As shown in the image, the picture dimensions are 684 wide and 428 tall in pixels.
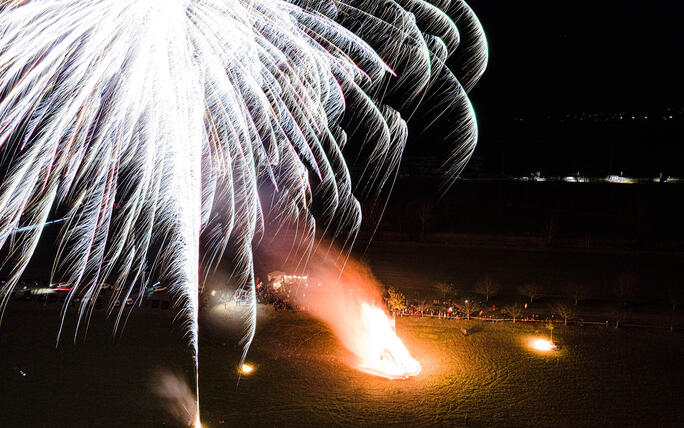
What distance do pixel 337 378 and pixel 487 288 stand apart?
28.6 feet

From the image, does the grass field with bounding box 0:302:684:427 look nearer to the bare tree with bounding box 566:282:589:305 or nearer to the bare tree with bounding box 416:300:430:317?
the bare tree with bounding box 416:300:430:317

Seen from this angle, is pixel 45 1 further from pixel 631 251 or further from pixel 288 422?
pixel 631 251

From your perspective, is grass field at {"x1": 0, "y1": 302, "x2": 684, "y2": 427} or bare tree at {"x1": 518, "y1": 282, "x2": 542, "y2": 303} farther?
bare tree at {"x1": 518, "y1": 282, "x2": 542, "y2": 303}

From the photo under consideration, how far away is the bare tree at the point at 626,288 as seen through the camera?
56.6 feet

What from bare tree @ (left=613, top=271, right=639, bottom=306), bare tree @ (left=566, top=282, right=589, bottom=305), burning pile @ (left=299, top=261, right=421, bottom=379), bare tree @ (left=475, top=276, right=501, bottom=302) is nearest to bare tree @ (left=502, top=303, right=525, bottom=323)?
bare tree @ (left=475, top=276, right=501, bottom=302)

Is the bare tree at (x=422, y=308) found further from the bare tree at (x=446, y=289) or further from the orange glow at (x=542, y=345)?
the orange glow at (x=542, y=345)

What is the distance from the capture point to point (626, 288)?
56.8ft

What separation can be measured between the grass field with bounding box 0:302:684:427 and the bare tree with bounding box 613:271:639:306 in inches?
114

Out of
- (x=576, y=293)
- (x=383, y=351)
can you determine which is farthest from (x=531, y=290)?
(x=383, y=351)

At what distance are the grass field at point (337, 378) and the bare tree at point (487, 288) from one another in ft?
10.3

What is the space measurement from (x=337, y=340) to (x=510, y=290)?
8.67 m

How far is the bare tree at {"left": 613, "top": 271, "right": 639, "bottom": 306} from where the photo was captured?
1727 centimetres

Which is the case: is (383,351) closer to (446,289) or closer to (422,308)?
(422,308)

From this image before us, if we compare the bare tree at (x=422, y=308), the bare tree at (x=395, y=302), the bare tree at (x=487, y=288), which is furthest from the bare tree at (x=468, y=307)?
the bare tree at (x=395, y=302)
